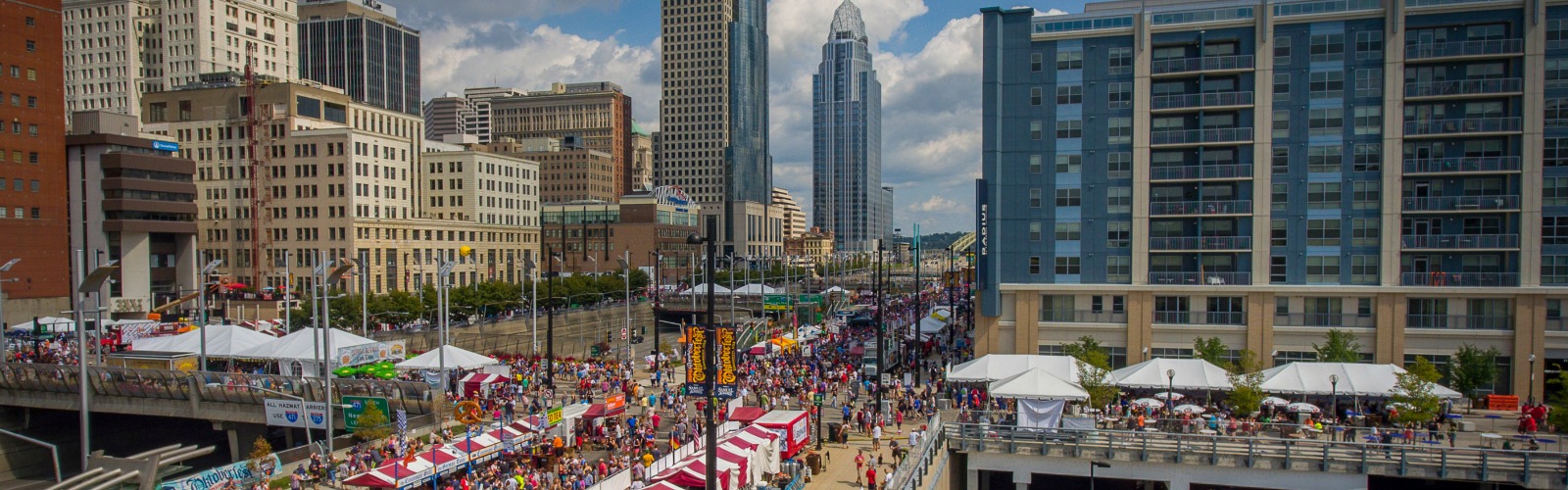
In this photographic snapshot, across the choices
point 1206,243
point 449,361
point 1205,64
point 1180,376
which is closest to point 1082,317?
point 1206,243

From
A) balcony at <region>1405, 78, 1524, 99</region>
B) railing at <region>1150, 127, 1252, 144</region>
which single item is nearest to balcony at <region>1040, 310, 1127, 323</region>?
railing at <region>1150, 127, 1252, 144</region>

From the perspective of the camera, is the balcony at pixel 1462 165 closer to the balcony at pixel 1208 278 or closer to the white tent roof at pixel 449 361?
the balcony at pixel 1208 278

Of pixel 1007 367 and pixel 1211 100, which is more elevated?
pixel 1211 100

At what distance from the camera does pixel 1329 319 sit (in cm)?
4766

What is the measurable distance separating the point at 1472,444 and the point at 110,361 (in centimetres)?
6200

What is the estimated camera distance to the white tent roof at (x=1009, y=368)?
41.6 meters

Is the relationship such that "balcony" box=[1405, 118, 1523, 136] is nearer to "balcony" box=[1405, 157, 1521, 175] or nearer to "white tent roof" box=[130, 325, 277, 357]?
"balcony" box=[1405, 157, 1521, 175]

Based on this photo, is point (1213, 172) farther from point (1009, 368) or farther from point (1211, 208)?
point (1009, 368)

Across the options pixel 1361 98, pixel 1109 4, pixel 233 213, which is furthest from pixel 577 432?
pixel 233 213

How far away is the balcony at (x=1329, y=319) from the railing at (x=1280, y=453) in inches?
673

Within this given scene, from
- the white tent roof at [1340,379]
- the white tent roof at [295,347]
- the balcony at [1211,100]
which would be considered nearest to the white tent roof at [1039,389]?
the white tent roof at [1340,379]

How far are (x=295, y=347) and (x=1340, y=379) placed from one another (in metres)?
46.1

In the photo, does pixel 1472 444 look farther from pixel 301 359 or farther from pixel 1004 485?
pixel 301 359

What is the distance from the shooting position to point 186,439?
51062 millimetres
